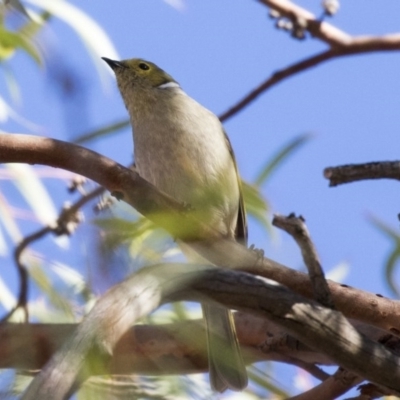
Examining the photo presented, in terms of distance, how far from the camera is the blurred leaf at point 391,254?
1.78m

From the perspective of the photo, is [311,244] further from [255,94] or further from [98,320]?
[255,94]

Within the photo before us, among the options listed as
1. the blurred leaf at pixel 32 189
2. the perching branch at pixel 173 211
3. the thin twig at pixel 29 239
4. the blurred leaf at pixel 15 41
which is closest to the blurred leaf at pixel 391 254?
the perching branch at pixel 173 211

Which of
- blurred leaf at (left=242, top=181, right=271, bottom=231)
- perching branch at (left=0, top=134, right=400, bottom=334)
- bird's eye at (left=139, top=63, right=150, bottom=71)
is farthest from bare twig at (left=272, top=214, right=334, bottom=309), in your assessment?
bird's eye at (left=139, top=63, right=150, bottom=71)

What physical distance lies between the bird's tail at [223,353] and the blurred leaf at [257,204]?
0.26m

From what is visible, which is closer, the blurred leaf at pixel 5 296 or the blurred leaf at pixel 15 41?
the blurred leaf at pixel 15 41

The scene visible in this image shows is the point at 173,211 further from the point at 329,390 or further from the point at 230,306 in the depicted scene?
the point at 329,390

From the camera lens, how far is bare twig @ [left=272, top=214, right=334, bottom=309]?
Answer: 1.52 metres

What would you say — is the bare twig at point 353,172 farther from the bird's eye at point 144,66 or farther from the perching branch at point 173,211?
the bird's eye at point 144,66

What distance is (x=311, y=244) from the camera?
5.00ft

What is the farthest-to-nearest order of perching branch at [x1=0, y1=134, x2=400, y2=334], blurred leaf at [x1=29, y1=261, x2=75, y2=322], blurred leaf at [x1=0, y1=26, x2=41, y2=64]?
blurred leaf at [x1=0, y1=26, x2=41, y2=64], perching branch at [x1=0, y1=134, x2=400, y2=334], blurred leaf at [x1=29, y1=261, x2=75, y2=322]

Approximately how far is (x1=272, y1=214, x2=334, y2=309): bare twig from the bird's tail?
369 millimetres

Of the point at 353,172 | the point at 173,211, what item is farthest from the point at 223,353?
the point at 353,172

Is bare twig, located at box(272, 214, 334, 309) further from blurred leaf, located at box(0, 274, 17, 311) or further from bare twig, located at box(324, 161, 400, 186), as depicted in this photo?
blurred leaf, located at box(0, 274, 17, 311)

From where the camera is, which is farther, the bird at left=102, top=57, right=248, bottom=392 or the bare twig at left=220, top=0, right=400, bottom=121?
the bird at left=102, top=57, right=248, bottom=392
